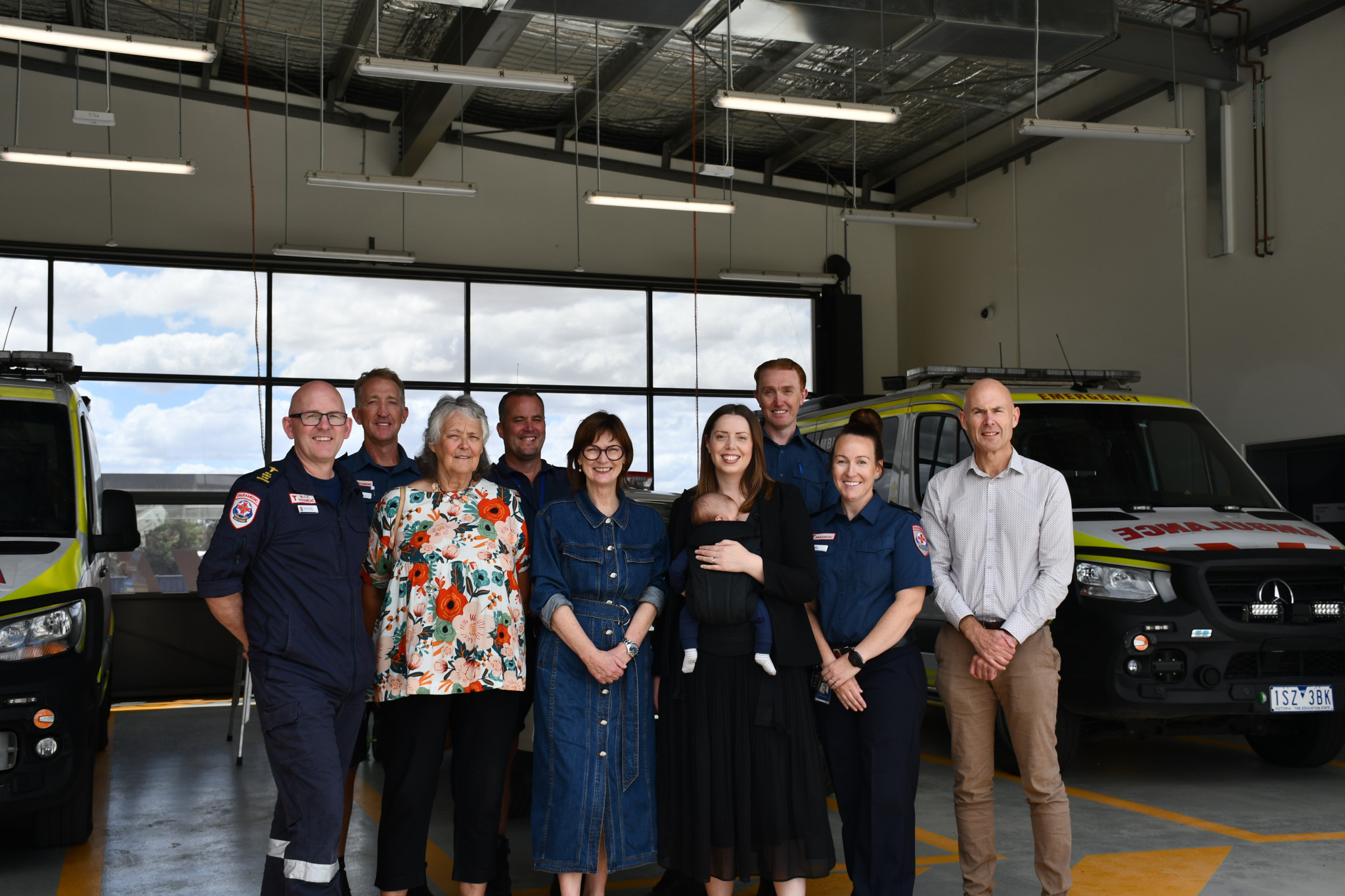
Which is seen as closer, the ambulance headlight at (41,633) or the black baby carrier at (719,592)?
the black baby carrier at (719,592)

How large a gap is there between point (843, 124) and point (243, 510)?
41.6 ft

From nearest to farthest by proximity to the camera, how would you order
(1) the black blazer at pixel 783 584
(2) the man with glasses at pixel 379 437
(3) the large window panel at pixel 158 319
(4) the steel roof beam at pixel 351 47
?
(1) the black blazer at pixel 783 584 → (2) the man with glasses at pixel 379 437 → (4) the steel roof beam at pixel 351 47 → (3) the large window panel at pixel 158 319

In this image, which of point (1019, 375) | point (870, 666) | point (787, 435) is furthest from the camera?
point (1019, 375)

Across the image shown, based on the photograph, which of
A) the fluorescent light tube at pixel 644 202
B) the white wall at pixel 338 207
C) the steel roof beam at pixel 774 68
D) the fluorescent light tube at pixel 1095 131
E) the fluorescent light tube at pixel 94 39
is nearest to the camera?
the fluorescent light tube at pixel 94 39

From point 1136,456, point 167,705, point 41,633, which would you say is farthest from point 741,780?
point 167,705

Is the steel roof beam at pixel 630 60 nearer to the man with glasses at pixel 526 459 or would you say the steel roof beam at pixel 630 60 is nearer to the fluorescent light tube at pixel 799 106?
the fluorescent light tube at pixel 799 106

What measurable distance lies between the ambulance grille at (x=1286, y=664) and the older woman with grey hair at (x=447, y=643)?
138 inches

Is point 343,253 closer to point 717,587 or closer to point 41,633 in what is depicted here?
point 41,633

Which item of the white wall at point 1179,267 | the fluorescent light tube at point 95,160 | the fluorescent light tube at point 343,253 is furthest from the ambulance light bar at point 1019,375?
the fluorescent light tube at point 343,253

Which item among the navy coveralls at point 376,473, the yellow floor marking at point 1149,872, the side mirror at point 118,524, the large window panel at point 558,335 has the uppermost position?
the large window panel at point 558,335

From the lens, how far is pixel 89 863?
14.8 ft

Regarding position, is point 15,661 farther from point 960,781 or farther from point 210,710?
point 210,710

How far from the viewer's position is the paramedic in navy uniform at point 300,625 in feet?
10.3

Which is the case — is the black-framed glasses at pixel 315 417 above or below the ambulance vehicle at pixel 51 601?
above
